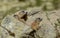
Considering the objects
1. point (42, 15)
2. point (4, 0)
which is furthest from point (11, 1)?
point (42, 15)

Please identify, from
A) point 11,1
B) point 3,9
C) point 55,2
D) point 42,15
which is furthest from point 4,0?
point 42,15

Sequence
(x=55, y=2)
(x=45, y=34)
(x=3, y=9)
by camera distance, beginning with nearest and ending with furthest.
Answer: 1. (x=45, y=34)
2. (x=3, y=9)
3. (x=55, y=2)

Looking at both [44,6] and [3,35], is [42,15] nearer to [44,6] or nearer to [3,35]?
[3,35]

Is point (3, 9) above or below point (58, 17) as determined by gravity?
below

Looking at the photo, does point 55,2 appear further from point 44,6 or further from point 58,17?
point 58,17

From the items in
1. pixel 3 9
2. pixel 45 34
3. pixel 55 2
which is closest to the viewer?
pixel 45 34

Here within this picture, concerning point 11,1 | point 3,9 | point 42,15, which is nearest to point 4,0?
point 11,1

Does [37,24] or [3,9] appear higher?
[37,24]

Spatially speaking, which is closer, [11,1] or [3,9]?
[3,9]

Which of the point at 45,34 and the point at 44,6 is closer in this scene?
the point at 45,34
